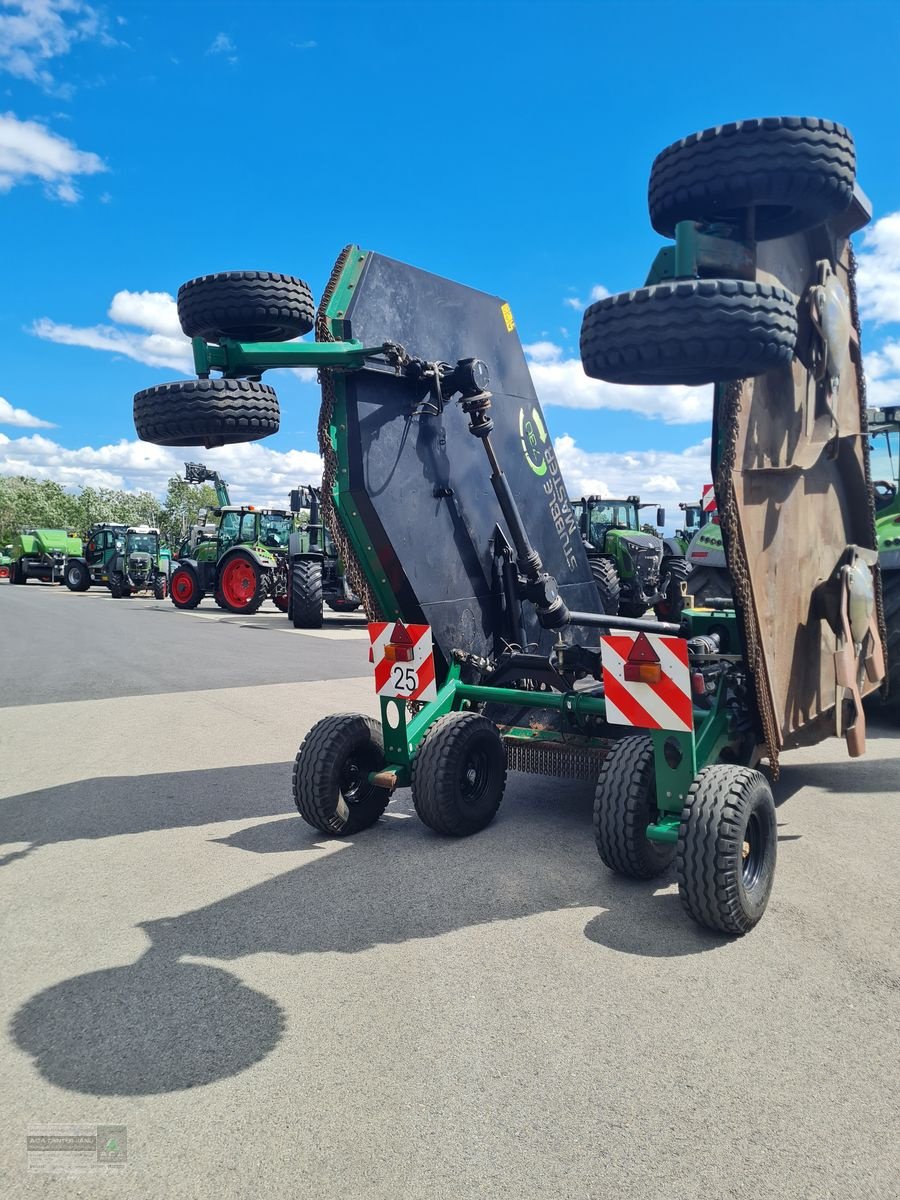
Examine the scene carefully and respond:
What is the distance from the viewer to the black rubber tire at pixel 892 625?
7.37 metres

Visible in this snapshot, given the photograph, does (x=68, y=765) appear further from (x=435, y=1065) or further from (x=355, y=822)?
(x=435, y=1065)

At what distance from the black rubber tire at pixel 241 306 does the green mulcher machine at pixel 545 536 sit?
0.01m

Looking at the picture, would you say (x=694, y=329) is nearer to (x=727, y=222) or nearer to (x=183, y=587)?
(x=727, y=222)

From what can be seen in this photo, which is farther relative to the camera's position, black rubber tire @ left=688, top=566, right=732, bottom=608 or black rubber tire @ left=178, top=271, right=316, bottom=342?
black rubber tire @ left=688, top=566, right=732, bottom=608

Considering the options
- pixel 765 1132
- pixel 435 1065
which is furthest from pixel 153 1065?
pixel 765 1132

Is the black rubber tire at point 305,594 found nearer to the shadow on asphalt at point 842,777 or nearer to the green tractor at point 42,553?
the shadow on asphalt at point 842,777

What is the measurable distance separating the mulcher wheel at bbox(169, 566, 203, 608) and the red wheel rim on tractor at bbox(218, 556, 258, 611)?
1.13 m

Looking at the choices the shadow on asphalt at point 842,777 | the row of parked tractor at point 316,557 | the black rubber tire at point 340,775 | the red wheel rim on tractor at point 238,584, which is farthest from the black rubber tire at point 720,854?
the red wheel rim on tractor at point 238,584

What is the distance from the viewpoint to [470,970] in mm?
3264

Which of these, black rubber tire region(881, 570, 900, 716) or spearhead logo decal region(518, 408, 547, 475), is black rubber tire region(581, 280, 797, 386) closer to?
spearhead logo decal region(518, 408, 547, 475)

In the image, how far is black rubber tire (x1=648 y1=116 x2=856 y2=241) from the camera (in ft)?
11.8

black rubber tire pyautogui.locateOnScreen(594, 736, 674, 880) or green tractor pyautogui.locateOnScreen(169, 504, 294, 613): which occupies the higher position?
green tractor pyautogui.locateOnScreen(169, 504, 294, 613)

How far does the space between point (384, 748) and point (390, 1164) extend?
286 cm

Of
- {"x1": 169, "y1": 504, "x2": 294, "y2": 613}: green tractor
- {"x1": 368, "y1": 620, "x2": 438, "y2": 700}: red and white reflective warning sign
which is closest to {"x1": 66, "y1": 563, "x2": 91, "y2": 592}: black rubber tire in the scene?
{"x1": 169, "y1": 504, "x2": 294, "y2": 613}: green tractor
